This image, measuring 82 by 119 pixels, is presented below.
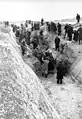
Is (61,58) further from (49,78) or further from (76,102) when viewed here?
(76,102)

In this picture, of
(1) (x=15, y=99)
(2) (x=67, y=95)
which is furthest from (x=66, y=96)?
(1) (x=15, y=99)

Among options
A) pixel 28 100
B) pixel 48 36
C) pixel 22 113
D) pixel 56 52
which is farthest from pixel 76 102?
pixel 48 36

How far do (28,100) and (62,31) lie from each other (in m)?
27.5

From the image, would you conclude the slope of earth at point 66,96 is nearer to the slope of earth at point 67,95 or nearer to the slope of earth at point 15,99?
the slope of earth at point 67,95

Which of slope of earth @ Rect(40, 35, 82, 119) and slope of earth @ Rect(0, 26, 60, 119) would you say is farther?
slope of earth @ Rect(40, 35, 82, 119)

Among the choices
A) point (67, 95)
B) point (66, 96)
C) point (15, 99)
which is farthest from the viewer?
point (67, 95)

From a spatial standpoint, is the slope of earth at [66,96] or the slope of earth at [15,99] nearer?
the slope of earth at [15,99]

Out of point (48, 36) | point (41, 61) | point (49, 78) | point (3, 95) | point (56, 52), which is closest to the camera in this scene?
point (3, 95)

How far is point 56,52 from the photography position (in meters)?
28.8

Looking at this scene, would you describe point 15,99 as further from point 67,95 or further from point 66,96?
point 67,95

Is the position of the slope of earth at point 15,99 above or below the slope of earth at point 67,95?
above

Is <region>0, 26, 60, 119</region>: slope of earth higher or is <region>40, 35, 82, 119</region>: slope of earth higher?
<region>0, 26, 60, 119</region>: slope of earth

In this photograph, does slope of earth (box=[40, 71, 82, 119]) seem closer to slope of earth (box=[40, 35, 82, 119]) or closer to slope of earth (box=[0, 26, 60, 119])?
slope of earth (box=[40, 35, 82, 119])

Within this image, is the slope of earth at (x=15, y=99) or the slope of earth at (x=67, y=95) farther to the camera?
the slope of earth at (x=67, y=95)
